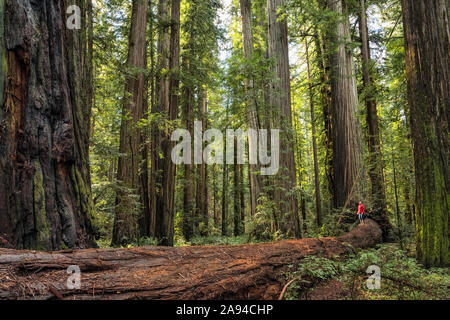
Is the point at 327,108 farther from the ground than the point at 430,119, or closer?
farther from the ground

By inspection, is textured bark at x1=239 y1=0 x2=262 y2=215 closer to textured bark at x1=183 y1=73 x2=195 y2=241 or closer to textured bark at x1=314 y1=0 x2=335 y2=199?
textured bark at x1=314 y1=0 x2=335 y2=199

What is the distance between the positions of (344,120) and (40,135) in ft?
29.7

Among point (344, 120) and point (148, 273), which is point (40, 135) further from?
point (344, 120)

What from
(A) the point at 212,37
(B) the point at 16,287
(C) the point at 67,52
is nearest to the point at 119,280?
(B) the point at 16,287

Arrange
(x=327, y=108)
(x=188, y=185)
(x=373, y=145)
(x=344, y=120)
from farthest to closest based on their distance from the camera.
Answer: (x=188, y=185), (x=327, y=108), (x=373, y=145), (x=344, y=120)

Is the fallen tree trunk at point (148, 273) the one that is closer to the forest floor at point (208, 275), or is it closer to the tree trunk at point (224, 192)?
the forest floor at point (208, 275)

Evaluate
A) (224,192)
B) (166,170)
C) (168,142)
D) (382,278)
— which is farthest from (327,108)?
(224,192)

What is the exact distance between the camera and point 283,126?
7.55m

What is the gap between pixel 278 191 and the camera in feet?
24.1

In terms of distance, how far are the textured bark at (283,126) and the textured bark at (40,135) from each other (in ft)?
15.4

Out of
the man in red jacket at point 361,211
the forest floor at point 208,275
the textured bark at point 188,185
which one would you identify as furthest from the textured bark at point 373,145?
the textured bark at point 188,185

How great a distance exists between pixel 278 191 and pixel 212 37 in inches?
Answer: 515

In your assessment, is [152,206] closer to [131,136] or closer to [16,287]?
[131,136]

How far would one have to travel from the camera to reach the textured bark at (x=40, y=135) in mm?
3312
